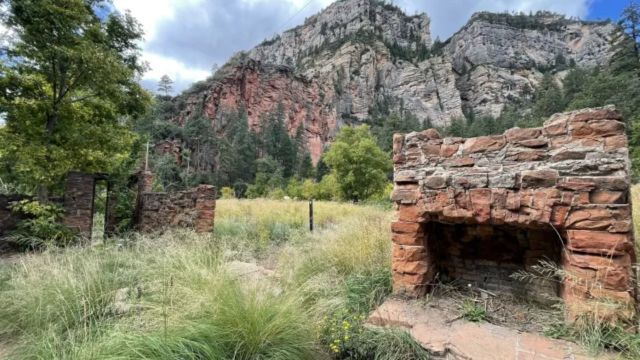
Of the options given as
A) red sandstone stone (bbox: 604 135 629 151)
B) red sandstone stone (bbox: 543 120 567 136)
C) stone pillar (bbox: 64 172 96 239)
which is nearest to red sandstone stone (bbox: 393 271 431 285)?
red sandstone stone (bbox: 543 120 567 136)

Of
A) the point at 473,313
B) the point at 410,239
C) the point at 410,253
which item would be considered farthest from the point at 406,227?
the point at 473,313

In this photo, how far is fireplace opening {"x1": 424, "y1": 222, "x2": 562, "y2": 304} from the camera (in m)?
2.88

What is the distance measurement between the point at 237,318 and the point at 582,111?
123 inches

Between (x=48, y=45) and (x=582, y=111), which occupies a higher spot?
(x=48, y=45)

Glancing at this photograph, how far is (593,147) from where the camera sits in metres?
2.20

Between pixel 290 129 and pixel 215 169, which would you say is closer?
pixel 215 169

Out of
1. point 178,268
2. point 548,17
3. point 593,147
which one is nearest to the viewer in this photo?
→ point 593,147

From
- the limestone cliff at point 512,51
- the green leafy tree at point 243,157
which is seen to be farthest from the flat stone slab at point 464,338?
the limestone cliff at point 512,51

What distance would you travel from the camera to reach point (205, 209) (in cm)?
683

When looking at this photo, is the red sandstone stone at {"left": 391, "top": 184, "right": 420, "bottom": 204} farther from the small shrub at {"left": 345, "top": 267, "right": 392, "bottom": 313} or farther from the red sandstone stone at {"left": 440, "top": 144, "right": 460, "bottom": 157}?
the small shrub at {"left": 345, "top": 267, "right": 392, "bottom": 313}

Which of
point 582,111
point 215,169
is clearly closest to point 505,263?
point 582,111

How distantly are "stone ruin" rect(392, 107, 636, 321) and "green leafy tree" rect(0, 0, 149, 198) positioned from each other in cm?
801

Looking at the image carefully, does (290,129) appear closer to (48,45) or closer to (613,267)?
(48,45)

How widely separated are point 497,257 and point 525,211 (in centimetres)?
114
